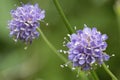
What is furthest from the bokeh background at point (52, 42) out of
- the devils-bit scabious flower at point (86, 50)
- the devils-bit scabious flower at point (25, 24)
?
the devils-bit scabious flower at point (86, 50)

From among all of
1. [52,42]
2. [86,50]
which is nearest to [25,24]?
[86,50]

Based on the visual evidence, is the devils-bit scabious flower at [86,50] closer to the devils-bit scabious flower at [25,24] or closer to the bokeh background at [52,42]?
the devils-bit scabious flower at [25,24]

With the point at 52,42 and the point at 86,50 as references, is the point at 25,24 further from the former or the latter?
the point at 52,42

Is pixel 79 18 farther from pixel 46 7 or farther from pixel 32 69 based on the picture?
pixel 32 69

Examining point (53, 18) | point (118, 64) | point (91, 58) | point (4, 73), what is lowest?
point (91, 58)

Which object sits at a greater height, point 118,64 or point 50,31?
point 50,31

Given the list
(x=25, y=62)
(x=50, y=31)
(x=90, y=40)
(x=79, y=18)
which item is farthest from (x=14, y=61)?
(x=90, y=40)
